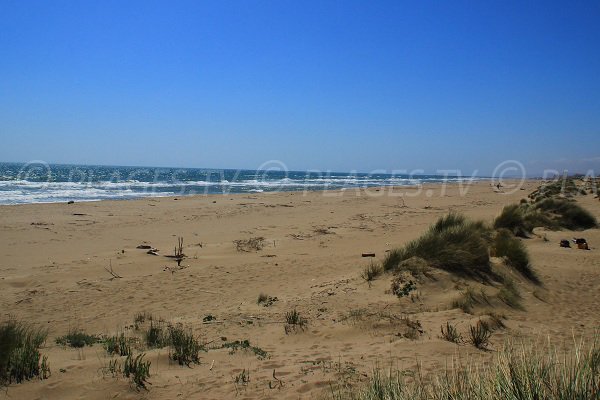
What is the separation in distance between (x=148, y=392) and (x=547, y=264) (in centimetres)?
956

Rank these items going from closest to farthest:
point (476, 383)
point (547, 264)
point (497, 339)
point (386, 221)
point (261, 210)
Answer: point (476, 383) → point (497, 339) → point (547, 264) → point (386, 221) → point (261, 210)

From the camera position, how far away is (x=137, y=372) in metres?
4.07

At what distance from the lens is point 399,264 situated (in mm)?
8328

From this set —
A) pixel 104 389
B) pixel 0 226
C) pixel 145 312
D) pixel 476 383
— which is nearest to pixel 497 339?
pixel 476 383

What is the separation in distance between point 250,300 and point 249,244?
16.4 ft

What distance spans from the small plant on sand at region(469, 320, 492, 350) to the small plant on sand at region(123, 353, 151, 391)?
12.5 feet

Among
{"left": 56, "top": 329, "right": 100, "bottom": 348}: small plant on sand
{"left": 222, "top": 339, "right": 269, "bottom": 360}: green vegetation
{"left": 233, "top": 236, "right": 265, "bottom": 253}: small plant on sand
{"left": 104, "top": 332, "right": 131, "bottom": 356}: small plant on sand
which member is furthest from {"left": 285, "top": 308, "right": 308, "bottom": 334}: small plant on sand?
{"left": 233, "top": 236, "right": 265, "bottom": 253}: small plant on sand

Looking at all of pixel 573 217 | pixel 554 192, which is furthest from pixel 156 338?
pixel 554 192

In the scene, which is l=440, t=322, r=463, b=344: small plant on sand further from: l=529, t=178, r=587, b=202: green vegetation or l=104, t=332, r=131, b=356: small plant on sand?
l=529, t=178, r=587, b=202: green vegetation

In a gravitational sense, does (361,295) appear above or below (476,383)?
below

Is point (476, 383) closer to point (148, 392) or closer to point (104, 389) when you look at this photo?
point (148, 392)

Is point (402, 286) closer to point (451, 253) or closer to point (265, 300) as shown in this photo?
point (451, 253)

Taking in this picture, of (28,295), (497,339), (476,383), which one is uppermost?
(476,383)

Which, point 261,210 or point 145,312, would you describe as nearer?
point 145,312
